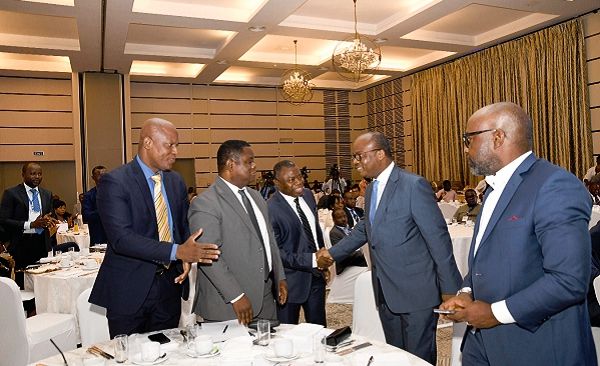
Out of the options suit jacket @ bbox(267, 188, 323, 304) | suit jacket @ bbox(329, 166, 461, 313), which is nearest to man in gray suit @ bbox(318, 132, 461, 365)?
suit jacket @ bbox(329, 166, 461, 313)

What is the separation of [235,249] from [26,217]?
4797 millimetres

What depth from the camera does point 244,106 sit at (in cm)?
1627

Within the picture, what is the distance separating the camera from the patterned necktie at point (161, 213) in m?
2.83

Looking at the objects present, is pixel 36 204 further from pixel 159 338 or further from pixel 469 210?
pixel 469 210

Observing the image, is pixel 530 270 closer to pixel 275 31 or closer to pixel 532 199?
pixel 532 199

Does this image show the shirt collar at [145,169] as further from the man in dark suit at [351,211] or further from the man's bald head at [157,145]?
the man in dark suit at [351,211]

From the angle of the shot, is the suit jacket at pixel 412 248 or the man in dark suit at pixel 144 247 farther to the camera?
the suit jacket at pixel 412 248

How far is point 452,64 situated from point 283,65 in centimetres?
449

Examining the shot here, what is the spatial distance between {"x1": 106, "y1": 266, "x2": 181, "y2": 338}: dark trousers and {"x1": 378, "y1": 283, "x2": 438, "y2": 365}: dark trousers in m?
1.23

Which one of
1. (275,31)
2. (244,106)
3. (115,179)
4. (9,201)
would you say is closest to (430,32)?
(275,31)

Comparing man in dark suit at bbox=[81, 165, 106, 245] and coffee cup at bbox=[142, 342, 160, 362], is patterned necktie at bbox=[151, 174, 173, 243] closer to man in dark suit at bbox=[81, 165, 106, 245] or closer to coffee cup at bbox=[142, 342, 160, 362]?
coffee cup at bbox=[142, 342, 160, 362]

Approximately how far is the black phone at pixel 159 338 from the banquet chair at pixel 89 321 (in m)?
1.29

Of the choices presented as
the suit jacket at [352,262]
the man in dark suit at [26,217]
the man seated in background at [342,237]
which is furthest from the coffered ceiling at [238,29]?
the suit jacket at [352,262]

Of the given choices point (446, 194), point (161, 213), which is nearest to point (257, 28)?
point (446, 194)
